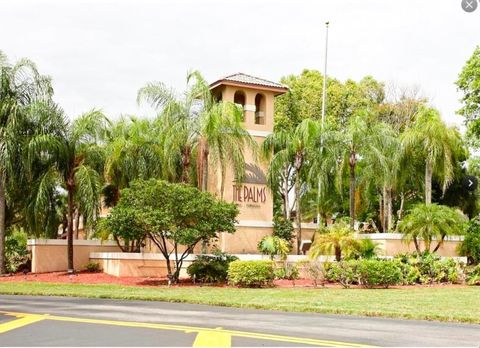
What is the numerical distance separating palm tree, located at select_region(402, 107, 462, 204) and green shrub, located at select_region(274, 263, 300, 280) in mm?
8620

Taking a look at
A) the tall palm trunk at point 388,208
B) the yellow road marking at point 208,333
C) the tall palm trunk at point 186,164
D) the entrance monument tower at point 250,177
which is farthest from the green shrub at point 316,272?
the yellow road marking at point 208,333

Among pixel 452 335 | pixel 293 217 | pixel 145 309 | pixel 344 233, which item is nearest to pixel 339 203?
pixel 293 217

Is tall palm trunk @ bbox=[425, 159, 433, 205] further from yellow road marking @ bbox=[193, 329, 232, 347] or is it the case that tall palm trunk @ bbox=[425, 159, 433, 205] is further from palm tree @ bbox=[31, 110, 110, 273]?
yellow road marking @ bbox=[193, 329, 232, 347]

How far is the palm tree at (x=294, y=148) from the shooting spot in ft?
94.4

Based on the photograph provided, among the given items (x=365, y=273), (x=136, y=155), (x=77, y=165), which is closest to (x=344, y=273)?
(x=365, y=273)

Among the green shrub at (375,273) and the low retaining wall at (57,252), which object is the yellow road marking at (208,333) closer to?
the green shrub at (375,273)

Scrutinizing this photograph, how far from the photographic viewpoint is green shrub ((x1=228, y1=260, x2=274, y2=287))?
73.2ft

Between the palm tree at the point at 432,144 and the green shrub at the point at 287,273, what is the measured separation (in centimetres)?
862

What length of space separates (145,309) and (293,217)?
28963 millimetres

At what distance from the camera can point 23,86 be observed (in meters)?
28.1

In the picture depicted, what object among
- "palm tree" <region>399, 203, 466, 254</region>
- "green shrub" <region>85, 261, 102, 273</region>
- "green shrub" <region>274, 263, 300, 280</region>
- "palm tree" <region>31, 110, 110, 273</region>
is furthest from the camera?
"green shrub" <region>85, 261, 102, 273</region>

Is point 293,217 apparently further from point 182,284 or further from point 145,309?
point 145,309

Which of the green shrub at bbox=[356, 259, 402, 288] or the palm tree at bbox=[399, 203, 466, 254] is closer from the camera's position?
the green shrub at bbox=[356, 259, 402, 288]

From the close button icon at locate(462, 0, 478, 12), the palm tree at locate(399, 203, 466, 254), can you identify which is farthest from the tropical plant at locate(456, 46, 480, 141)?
the close button icon at locate(462, 0, 478, 12)
